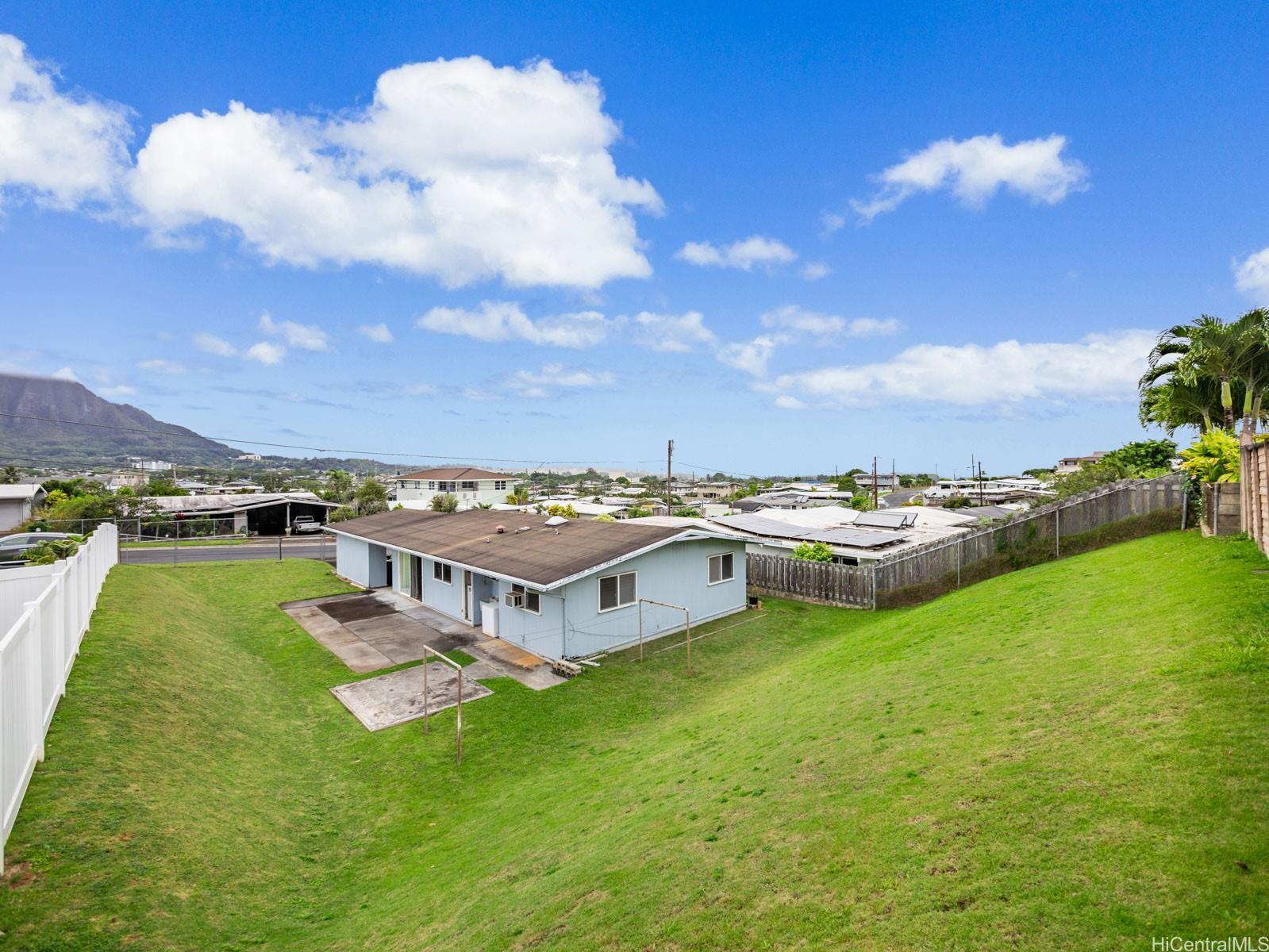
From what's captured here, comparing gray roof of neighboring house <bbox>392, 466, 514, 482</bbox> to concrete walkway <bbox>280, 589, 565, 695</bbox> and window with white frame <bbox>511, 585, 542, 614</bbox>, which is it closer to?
concrete walkway <bbox>280, 589, 565, 695</bbox>

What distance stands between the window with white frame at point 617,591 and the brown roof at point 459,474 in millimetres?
63301

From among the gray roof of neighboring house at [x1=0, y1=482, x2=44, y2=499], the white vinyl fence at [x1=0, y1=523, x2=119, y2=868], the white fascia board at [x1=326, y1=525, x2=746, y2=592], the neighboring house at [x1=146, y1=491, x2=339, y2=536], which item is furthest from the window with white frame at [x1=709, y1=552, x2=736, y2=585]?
the gray roof of neighboring house at [x1=0, y1=482, x2=44, y2=499]

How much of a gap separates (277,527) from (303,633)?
135 feet

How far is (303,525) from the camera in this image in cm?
5538

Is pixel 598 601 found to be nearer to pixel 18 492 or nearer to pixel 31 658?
pixel 31 658

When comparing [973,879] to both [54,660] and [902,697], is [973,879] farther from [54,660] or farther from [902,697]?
[54,660]

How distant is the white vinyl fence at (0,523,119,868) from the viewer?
649 cm

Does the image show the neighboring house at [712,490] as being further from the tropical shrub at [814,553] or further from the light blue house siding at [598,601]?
the light blue house siding at [598,601]

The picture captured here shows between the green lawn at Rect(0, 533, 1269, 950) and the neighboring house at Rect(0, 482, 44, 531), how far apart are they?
4818 centimetres

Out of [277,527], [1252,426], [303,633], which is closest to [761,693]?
[303,633]

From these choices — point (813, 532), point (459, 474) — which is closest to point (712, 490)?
point (459, 474)

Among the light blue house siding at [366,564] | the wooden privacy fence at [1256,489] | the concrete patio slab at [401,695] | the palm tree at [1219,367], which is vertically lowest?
the concrete patio slab at [401,695]

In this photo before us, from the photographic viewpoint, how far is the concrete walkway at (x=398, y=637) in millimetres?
16922

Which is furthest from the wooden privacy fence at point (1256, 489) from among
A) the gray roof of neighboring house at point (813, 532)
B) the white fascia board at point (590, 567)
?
the white fascia board at point (590, 567)
